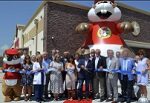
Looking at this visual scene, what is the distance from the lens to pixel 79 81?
10.2 metres

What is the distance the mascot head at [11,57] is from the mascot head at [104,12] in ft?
15.0

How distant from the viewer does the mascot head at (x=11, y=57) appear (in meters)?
10.5

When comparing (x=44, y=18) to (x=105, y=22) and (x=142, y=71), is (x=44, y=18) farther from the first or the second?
(x=142, y=71)

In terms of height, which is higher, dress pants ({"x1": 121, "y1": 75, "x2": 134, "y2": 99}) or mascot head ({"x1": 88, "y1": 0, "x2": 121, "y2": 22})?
mascot head ({"x1": 88, "y1": 0, "x2": 121, "y2": 22})

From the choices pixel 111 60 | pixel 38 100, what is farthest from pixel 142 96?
pixel 38 100

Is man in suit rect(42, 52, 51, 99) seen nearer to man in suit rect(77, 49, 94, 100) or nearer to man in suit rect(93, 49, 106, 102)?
man in suit rect(77, 49, 94, 100)

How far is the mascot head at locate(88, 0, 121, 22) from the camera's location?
44.8 ft

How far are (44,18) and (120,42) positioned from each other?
7.50 metres

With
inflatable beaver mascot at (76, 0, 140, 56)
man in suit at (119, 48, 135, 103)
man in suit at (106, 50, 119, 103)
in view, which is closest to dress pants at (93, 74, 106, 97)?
man in suit at (106, 50, 119, 103)

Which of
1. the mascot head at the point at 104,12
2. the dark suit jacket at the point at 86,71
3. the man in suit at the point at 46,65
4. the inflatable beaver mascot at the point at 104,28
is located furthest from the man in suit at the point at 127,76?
the mascot head at the point at 104,12

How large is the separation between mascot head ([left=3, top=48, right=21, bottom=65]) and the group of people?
0.84 ft

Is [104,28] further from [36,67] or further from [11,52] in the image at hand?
[11,52]

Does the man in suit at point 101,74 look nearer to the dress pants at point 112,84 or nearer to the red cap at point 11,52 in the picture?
the dress pants at point 112,84

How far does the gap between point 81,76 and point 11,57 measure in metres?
2.30
